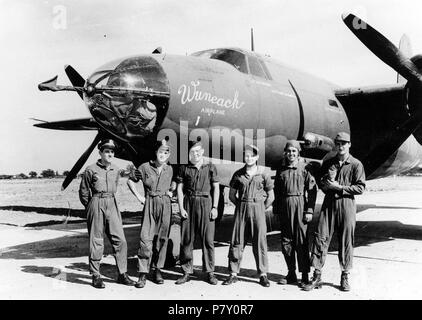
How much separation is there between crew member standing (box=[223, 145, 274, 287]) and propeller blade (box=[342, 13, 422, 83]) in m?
3.72

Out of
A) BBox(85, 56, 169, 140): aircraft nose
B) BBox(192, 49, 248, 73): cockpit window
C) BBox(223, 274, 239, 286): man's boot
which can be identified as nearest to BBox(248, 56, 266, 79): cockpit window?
BBox(192, 49, 248, 73): cockpit window

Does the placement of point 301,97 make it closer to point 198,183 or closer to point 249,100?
point 249,100

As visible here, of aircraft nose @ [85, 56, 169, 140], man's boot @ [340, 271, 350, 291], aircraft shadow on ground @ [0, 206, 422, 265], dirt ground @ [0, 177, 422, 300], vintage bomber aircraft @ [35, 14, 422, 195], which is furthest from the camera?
aircraft shadow on ground @ [0, 206, 422, 265]

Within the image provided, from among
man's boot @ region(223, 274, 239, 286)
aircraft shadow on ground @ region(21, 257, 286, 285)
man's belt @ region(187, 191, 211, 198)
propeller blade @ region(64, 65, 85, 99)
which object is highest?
propeller blade @ region(64, 65, 85, 99)

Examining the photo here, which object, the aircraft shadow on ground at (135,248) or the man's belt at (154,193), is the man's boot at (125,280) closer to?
the aircraft shadow on ground at (135,248)

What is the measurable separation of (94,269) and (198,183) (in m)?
1.87

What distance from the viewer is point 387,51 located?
316 inches

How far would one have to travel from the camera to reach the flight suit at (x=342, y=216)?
5.75m

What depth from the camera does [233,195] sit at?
630cm

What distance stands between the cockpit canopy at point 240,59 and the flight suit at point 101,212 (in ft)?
10.7

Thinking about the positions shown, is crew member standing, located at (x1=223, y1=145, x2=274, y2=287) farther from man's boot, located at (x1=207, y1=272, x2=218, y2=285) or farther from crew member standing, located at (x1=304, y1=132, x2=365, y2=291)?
crew member standing, located at (x1=304, y1=132, x2=365, y2=291)

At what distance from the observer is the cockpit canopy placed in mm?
7895

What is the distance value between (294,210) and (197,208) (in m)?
1.39

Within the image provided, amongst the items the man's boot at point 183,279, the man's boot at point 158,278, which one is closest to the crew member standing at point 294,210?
the man's boot at point 183,279
